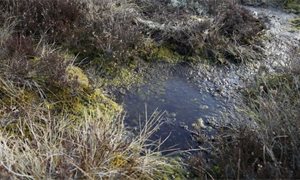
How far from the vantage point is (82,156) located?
3057mm

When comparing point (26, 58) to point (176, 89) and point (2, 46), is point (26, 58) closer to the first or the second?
point (2, 46)

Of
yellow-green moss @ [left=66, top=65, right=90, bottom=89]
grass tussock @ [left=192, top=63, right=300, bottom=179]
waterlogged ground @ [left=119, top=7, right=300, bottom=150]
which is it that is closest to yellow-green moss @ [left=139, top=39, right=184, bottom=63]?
waterlogged ground @ [left=119, top=7, right=300, bottom=150]

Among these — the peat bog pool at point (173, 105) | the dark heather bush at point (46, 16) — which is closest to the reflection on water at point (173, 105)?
the peat bog pool at point (173, 105)

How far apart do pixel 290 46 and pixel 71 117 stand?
148 inches

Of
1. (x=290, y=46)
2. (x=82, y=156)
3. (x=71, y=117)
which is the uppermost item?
(x=290, y=46)

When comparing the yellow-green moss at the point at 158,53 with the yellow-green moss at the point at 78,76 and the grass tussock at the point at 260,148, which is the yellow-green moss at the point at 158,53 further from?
the grass tussock at the point at 260,148

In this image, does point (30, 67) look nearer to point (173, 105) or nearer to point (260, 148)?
point (173, 105)

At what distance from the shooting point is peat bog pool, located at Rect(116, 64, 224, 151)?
409cm

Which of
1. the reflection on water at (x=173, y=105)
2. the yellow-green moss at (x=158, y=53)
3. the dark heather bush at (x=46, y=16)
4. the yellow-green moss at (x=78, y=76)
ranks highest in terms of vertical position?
the dark heather bush at (x=46, y=16)

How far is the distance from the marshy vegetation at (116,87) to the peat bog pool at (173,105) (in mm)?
131

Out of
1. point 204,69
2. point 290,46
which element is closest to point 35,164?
point 204,69

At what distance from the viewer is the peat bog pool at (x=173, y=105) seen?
4086mm

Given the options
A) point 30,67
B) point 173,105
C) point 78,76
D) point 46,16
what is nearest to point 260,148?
point 173,105

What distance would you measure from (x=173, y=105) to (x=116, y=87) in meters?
0.73
